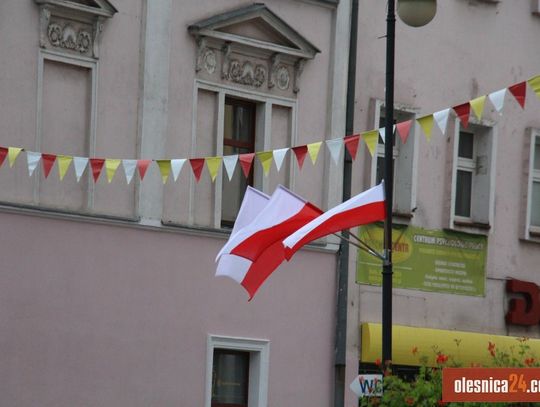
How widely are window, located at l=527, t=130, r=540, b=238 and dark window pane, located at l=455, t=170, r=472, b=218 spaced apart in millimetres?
1015

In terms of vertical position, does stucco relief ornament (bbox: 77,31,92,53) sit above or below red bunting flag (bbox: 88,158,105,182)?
above

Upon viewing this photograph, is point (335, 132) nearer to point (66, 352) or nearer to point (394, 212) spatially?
point (394, 212)

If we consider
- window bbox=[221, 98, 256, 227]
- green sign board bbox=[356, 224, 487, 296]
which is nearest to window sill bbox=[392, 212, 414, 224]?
green sign board bbox=[356, 224, 487, 296]

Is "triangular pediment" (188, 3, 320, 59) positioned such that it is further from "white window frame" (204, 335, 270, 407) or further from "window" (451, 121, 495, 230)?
"white window frame" (204, 335, 270, 407)

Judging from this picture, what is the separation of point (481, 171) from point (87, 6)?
788cm

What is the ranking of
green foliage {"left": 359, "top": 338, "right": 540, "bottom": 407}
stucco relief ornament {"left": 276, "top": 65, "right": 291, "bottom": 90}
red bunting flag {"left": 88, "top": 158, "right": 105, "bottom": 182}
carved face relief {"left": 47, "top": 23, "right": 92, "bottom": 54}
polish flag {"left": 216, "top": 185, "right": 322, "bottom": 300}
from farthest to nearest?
stucco relief ornament {"left": 276, "top": 65, "right": 291, "bottom": 90}, carved face relief {"left": 47, "top": 23, "right": 92, "bottom": 54}, red bunting flag {"left": 88, "top": 158, "right": 105, "bottom": 182}, polish flag {"left": 216, "top": 185, "right": 322, "bottom": 300}, green foliage {"left": 359, "top": 338, "right": 540, "bottom": 407}

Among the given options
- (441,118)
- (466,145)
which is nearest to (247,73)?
(466,145)

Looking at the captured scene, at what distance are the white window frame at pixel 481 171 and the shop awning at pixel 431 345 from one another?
1.70 meters

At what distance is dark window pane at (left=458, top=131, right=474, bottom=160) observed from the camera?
2894 cm

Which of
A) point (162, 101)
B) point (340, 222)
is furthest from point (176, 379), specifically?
point (340, 222)

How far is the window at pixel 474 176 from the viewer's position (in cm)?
2878

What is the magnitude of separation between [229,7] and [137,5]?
1522 mm

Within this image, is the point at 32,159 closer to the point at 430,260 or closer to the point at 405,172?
the point at 405,172

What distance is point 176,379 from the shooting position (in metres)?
24.8
